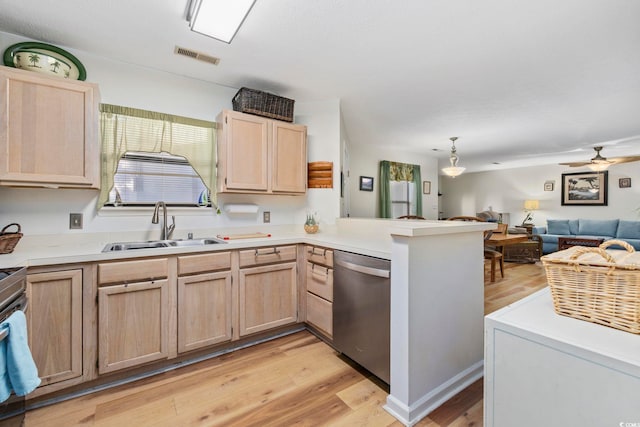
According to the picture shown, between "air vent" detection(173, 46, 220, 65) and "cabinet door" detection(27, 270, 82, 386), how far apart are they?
1728 mm

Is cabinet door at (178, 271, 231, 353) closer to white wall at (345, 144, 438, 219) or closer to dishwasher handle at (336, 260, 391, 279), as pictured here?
dishwasher handle at (336, 260, 391, 279)

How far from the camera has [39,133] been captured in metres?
1.80

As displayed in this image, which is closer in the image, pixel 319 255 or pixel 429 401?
pixel 429 401

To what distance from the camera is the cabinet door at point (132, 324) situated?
68.2 inches

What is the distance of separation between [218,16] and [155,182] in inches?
57.1

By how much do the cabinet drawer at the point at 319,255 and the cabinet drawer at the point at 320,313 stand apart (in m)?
0.31

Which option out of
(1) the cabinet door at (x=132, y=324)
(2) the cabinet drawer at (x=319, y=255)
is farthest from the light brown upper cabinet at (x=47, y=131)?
(2) the cabinet drawer at (x=319, y=255)

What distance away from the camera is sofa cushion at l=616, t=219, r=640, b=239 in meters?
5.81

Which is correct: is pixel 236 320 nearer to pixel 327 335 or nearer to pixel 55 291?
pixel 327 335

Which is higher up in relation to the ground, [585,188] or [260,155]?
[585,188]

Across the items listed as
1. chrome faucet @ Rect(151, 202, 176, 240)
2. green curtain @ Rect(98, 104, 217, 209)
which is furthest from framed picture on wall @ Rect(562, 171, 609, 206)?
chrome faucet @ Rect(151, 202, 176, 240)

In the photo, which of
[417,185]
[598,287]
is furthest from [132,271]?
[417,185]

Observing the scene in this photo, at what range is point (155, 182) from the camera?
8.04 feet

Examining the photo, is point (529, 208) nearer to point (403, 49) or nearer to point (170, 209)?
point (403, 49)
